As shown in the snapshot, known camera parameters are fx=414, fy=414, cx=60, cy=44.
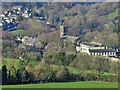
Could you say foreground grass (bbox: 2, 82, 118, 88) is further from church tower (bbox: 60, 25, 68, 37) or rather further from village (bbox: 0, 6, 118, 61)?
church tower (bbox: 60, 25, 68, 37)

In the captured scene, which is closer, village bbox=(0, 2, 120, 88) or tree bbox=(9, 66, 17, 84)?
tree bbox=(9, 66, 17, 84)

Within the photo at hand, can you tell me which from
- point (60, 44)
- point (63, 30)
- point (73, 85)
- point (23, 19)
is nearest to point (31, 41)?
point (60, 44)

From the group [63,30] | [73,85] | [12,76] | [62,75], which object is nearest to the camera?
[73,85]

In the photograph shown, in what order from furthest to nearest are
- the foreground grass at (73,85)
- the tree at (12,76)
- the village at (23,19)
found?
the village at (23,19), the tree at (12,76), the foreground grass at (73,85)

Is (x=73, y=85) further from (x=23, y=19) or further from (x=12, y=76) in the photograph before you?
(x=23, y=19)

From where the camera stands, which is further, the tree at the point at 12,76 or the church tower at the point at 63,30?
the church tower at the point at 63,30

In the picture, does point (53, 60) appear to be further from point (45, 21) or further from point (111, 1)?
point (111, 1)

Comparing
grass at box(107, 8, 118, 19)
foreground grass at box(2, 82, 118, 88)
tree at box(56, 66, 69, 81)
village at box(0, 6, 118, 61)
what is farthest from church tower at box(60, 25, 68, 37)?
foreground grass at box(2, 82, 118, 88)

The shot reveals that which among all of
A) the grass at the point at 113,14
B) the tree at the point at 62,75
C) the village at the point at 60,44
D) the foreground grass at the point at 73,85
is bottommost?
the foreground grass at the point at 73,85

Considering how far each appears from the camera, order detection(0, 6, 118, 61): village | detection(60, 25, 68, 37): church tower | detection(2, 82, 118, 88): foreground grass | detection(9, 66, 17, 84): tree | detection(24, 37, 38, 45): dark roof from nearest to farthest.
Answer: detection(2, 82, 118, 88): foreground grass → detection(9, 66, 17, 84): tree → detection(0, 6, 118, 61): village → detection(24, 37, 38, 45): dark roof → detection(60, 25, 68, 37): church tower

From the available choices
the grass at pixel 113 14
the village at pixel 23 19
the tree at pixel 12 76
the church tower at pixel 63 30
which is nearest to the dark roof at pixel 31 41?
the village at pixel 23 19

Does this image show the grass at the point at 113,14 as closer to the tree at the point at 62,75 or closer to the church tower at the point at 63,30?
the church tower at the point at 63,30
